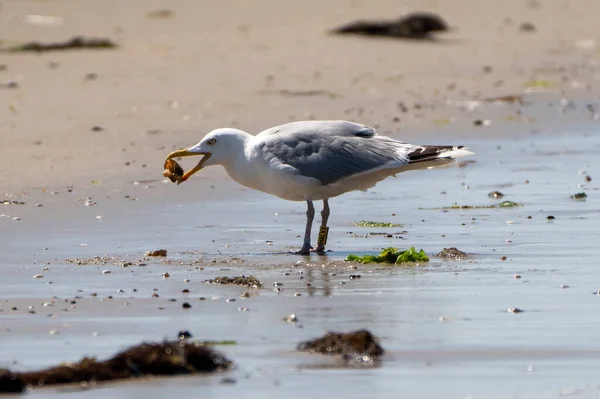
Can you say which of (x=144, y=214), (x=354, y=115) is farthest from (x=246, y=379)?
(x=354, y=115)

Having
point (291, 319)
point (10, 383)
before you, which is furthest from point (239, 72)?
point (10, 383)

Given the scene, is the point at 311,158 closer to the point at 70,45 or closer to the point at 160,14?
the point at 70,45

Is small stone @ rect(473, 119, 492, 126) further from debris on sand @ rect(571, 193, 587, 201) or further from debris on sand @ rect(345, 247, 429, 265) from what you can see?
debris on sand @ rect(345, 247, 429, 265)

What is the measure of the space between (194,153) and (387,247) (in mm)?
1549

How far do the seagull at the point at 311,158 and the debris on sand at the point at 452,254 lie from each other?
92 cm

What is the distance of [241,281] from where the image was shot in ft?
25.1

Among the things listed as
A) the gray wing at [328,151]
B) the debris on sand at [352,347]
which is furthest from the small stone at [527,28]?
the debris on sand at [352,347]

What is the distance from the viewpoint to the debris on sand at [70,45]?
720 inches

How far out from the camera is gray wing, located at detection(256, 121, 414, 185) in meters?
9.24

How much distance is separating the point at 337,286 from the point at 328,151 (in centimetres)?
185

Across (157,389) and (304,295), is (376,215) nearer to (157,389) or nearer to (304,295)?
(304,295)

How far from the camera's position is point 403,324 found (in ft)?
21.7

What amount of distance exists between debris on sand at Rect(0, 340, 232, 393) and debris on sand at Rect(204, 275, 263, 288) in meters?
1.76

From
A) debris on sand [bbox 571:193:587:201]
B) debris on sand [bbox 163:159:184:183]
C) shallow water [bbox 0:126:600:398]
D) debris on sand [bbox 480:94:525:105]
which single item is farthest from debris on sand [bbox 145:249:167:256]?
debris on sand [bbox 480:94:525:105]
